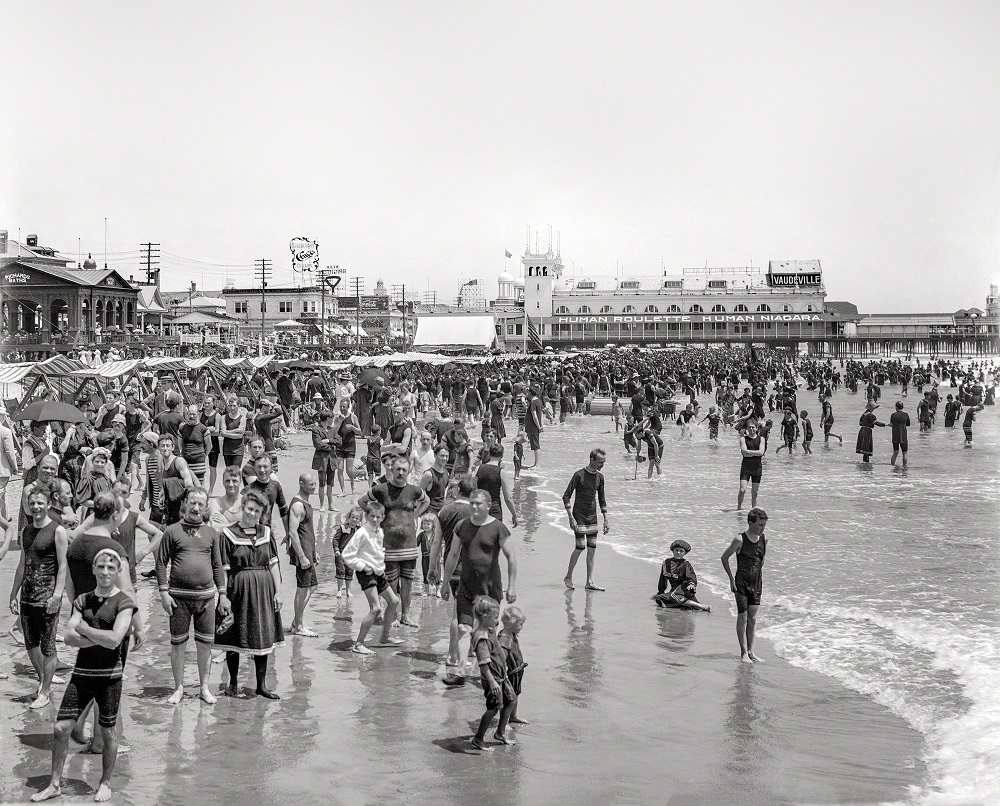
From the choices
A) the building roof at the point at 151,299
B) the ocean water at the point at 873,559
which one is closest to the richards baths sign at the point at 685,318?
the building roof at the point at 151,299

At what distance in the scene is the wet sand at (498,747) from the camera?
17.6 ft

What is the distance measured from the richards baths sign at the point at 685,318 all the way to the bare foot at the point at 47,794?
401 feet

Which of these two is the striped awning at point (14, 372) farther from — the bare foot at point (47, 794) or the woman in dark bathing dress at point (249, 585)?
the bare foot at point (47, 794)

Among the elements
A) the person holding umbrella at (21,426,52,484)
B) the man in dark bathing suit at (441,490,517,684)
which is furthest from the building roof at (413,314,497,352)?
the man in dark bathing suit at (441,490,517,684)

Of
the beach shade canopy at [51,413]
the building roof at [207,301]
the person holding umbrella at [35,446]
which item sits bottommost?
the person holding umbrella at [35,446]

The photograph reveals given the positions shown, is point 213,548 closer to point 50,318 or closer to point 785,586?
point 785,586

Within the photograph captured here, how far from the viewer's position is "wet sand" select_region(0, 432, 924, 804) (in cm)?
536

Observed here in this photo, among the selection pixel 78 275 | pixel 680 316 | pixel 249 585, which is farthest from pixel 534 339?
pixel 249 585

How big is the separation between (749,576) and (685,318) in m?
122

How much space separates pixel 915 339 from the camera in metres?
128

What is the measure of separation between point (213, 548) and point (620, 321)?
401 feet

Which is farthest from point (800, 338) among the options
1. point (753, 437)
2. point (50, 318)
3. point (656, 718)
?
point (656, 718)

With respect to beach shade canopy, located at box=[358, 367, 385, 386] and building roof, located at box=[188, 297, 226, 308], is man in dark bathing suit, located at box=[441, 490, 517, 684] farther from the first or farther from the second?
building roof, located at box=[188, 297, 226, 308]

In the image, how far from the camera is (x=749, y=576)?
7652 mm
